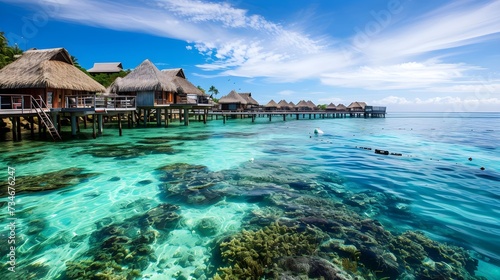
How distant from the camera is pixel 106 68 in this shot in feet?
225

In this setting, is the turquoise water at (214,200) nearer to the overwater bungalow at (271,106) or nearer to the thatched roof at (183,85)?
the thatched roof at (183,85)

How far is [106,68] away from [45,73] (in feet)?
184

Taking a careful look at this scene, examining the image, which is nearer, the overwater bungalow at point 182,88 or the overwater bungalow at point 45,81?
the overwater bungalow at point 45,81

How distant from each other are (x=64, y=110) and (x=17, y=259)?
55.1ft

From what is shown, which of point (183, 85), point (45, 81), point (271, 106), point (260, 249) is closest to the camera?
point (260, 249)

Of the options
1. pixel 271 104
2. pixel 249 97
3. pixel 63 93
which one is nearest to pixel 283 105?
pixel 271 104

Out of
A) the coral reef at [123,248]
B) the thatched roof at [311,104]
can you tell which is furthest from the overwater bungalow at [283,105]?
the coral reef at [123,248]

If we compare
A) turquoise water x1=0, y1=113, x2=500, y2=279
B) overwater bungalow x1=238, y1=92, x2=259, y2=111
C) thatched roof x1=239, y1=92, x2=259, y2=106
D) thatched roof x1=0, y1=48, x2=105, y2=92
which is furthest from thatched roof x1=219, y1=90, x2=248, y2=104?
turquoise water x1=0, y1=113, x2=500, y2=279

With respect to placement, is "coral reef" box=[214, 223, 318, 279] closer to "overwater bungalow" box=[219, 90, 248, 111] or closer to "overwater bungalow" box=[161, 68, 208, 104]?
"overwater bungalow" box=[161, 68, 208, 104]

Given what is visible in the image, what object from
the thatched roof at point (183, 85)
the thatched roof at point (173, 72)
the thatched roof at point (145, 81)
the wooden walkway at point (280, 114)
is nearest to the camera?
the thatched roof at point (145, 81)

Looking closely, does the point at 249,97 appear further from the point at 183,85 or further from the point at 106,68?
the point at 106,68

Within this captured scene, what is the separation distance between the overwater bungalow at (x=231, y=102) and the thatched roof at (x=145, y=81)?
27289 mm

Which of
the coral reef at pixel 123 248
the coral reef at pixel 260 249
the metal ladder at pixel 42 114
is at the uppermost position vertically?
the metal ladder at pixel 42 114

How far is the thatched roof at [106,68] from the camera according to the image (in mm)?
67750
